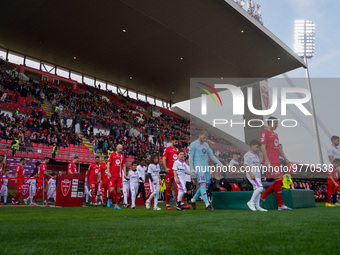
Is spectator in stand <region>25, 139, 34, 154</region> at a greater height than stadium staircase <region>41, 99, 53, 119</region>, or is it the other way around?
stadium staircase <region>41, 99, 53, 119</region>

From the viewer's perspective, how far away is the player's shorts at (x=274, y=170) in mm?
7426

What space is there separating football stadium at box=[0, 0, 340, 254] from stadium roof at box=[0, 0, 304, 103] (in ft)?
0.47

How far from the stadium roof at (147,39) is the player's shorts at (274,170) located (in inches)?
638

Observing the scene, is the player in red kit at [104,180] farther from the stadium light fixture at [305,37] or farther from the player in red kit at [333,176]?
the stadium light fixture at [305,37]

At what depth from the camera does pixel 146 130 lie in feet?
97.8

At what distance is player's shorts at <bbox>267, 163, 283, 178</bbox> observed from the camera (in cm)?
743

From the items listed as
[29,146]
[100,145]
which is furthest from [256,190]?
[100,145]

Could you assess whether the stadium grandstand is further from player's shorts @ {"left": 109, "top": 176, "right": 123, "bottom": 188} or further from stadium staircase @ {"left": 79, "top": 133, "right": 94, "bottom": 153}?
player's shorts @ {"left": 109, "top": 176, "right": 123, "bottom": 188}

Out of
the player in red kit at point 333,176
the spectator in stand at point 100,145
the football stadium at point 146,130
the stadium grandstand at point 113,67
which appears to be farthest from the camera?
the spectator in stand at point 100,145

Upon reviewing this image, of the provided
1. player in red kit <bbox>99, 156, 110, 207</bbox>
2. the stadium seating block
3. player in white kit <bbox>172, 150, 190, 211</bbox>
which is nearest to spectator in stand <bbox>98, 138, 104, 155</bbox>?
player in red kit <bbox>99, 156, 110, 207</bbox>

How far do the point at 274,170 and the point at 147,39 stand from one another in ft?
69.0

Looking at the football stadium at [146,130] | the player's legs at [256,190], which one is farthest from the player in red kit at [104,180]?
Result: the player's legs at [256,190]

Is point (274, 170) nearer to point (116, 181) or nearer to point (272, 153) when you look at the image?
point (272, 153)

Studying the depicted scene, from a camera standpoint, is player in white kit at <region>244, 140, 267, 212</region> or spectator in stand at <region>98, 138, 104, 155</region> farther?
spectator in stand at <region>98, 138, 104, 155</region>
